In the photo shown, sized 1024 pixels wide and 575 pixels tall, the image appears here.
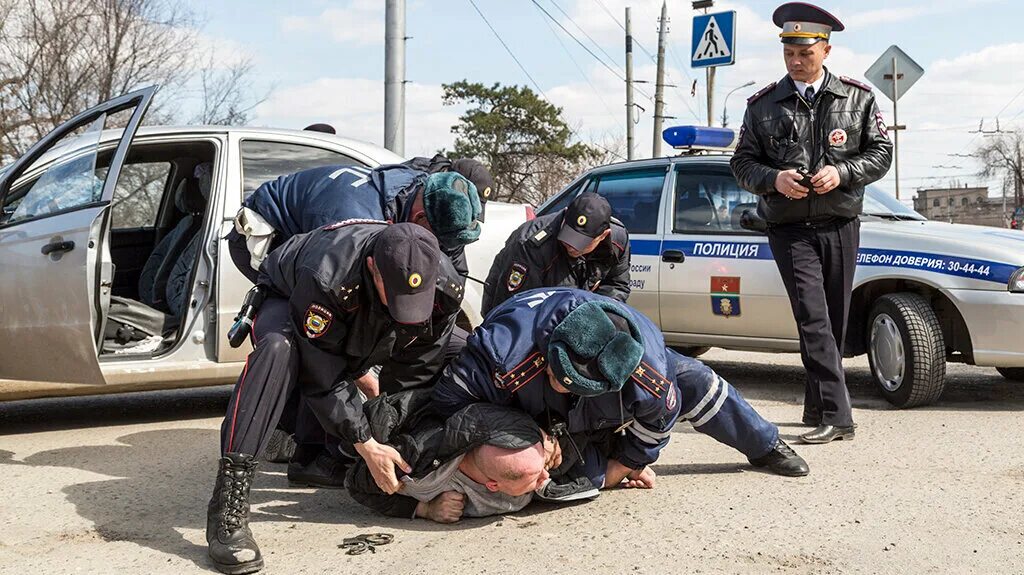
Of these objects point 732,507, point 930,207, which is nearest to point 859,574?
point 732,507

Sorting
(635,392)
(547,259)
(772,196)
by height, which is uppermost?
(772,196)

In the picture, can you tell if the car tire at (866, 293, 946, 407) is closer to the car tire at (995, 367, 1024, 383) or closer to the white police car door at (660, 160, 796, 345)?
the white police car door at (660, 160, 796, 345)

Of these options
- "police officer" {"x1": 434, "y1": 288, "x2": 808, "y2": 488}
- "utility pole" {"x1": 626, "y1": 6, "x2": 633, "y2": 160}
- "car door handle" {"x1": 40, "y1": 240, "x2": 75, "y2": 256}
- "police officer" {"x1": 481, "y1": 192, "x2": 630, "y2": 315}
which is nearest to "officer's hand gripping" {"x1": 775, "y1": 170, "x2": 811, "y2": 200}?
"police officer" {"x1": 481, "y1": 192, "x2": 630, "y2": 315}

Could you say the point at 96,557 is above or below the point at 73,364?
below

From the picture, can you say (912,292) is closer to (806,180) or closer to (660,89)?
(806,180)

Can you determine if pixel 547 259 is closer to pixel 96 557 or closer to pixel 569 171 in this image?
pixel 96 557

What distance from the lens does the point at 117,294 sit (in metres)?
6.13

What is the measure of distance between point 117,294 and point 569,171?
90.1ft

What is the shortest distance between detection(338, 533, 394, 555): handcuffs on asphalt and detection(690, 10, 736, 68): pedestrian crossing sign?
1155 centimetres

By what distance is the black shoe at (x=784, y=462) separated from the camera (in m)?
4.18

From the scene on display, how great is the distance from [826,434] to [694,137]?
2777 millimetres

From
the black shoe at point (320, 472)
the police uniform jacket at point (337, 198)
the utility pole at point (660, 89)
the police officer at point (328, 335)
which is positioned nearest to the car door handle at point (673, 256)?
the police uniform jacket at point (337, 198)

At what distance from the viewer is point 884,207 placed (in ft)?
20.8

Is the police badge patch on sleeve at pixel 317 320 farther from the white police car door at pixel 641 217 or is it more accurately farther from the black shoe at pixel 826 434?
the white police car door at pixel 641 217
